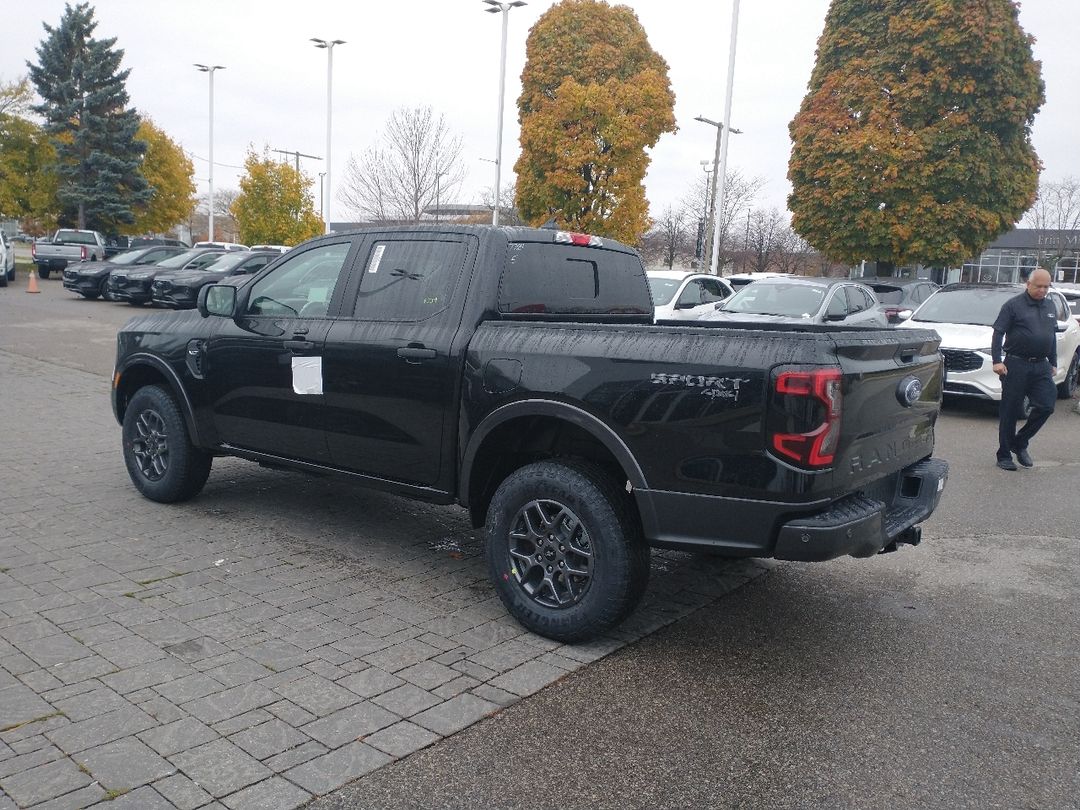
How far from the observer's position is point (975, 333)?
37.5 feet

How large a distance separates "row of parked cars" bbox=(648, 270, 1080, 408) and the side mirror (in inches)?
241

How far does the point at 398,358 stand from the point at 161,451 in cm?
233

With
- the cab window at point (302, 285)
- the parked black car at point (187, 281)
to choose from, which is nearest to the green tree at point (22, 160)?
the parked black car at point (187, 281)

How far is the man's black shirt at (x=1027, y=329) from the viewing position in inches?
322

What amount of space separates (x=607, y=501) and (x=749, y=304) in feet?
32.9

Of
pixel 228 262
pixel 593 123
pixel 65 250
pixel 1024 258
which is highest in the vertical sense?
pixel 593 123

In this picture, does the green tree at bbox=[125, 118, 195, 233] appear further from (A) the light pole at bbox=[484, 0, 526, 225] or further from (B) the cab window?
(B) the cab window

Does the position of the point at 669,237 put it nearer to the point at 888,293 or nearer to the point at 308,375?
the point at 888,293

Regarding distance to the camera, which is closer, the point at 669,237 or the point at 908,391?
the point at 908,391

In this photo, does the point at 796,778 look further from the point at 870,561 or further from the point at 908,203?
the point at 908,203

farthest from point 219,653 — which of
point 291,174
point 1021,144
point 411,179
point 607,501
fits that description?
point 291,174

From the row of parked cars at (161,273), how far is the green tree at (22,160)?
61.8 ft

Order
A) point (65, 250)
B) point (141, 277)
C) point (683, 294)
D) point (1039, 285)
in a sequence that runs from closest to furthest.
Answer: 1. point (1039, 285)
2. point (683, 294)
3. point (141, 277)
4. point (65, 250)

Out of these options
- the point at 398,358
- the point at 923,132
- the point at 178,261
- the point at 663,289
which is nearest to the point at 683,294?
the point at 663,289
